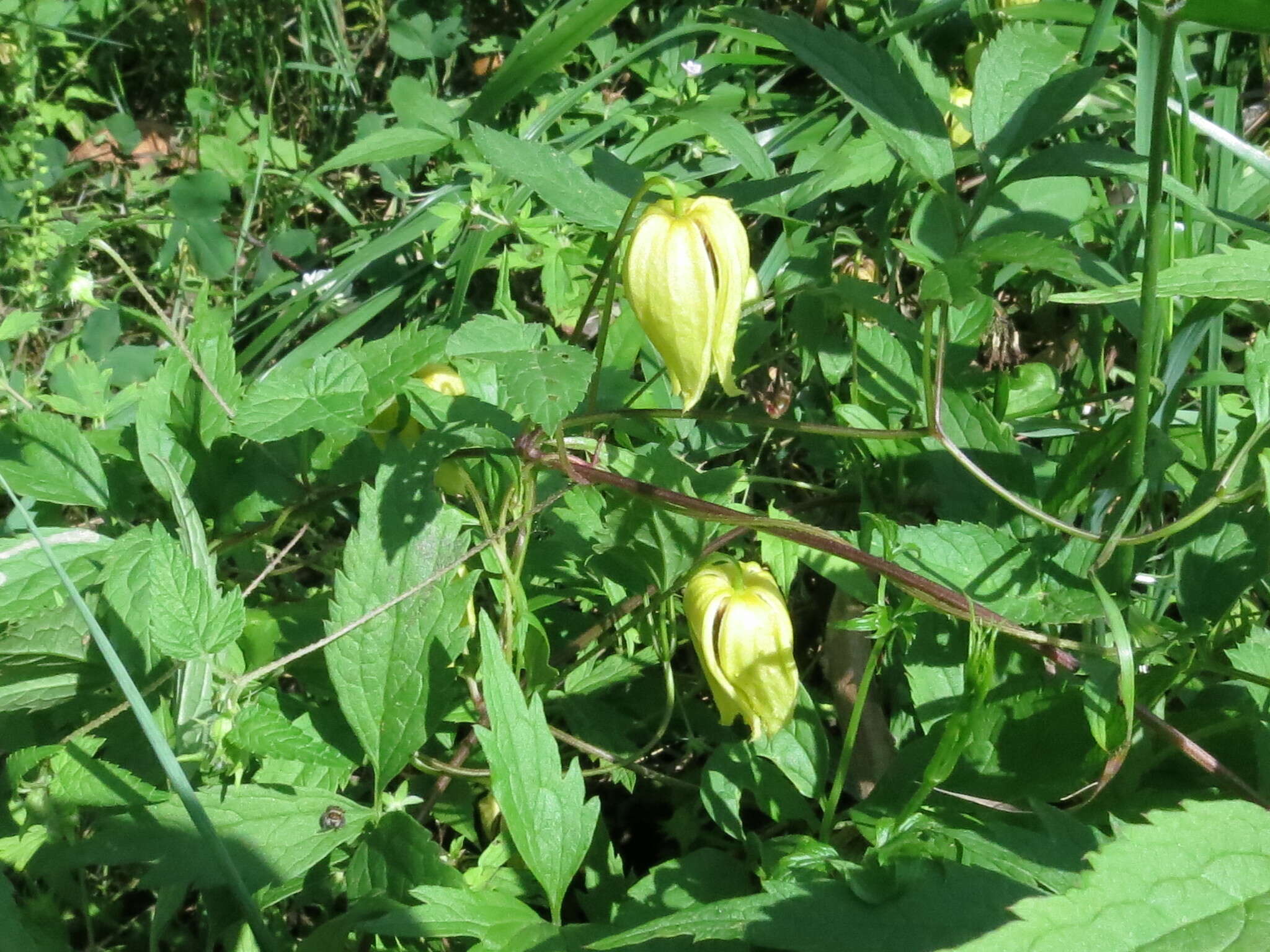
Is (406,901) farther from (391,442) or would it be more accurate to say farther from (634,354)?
(634,354)

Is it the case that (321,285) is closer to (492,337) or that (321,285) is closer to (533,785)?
(492,337)

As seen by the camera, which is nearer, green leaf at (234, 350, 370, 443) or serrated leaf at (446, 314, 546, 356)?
serrated leaf at (446, 314, 546, 356)

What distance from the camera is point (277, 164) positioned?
102 inches

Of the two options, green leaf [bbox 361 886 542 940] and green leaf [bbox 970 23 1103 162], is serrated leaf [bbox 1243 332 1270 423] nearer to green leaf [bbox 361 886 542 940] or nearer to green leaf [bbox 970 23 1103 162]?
green leaf [bbox 970 23 1103 162]


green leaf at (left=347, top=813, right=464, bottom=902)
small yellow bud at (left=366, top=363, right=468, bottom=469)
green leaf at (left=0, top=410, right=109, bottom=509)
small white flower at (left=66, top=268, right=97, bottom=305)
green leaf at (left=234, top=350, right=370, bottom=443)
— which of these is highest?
small white flower at (left=66, top=268, right=97, bottom=305)

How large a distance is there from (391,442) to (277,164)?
162 cm

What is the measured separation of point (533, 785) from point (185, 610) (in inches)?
18.2

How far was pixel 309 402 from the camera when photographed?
129 cm

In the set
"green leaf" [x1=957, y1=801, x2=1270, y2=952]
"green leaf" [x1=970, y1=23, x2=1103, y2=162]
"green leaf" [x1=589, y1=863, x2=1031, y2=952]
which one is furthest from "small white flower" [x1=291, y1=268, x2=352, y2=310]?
"green leaf" [x1=957, y1=801, x2=1270, y2=952]

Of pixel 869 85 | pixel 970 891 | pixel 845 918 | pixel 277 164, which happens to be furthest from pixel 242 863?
pixel 277 164

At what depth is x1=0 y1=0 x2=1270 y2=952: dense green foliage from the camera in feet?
3.36

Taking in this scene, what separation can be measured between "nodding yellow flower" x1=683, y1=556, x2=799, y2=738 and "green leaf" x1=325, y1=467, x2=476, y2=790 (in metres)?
→ 0.32

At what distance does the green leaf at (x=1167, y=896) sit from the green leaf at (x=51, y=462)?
1.38m

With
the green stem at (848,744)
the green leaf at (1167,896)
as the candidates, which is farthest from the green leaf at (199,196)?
the green leaf at (1167,896)
